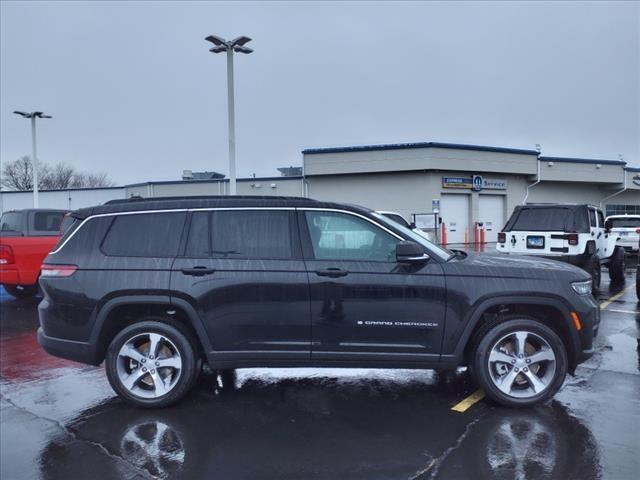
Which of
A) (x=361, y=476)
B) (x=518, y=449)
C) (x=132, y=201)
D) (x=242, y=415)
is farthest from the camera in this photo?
(x=132, y=201)

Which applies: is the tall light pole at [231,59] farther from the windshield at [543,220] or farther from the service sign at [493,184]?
the service sign at [493,184]

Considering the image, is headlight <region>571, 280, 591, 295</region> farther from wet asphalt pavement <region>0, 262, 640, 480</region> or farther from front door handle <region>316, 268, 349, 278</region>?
front door handle <region>316, 268, 349, 278</region>

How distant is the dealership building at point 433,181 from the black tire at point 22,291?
1887 centimetres

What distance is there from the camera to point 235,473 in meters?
3.44

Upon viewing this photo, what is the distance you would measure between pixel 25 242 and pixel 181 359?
661 cm

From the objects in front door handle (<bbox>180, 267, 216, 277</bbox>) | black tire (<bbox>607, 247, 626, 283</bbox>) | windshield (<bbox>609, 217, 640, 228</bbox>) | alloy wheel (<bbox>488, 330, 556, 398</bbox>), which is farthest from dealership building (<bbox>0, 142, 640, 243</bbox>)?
front door handle (<bbox>180, 267, 216, 277</bbox>)

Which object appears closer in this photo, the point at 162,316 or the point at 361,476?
Answer: the point at 361,476

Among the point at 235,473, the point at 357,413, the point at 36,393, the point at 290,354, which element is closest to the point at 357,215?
the point at 290,354

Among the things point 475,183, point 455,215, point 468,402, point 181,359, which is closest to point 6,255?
point 181,359

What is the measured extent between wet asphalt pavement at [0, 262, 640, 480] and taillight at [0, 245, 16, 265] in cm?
440

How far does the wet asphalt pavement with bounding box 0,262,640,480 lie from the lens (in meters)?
3.50

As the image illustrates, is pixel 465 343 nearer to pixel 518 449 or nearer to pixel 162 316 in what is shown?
pixel 518 449

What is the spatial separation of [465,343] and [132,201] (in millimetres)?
3412

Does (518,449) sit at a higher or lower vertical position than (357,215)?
lower
